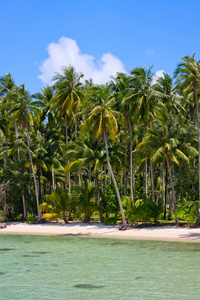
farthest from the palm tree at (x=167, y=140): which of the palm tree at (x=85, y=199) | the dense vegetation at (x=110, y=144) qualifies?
the palm tree at (x=85, y=199)

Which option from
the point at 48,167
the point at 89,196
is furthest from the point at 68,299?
the point at 48,167

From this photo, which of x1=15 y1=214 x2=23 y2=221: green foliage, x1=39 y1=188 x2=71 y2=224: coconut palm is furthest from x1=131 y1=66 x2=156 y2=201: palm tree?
x1=15 y1=214 x2=23 y2=221: green foliage

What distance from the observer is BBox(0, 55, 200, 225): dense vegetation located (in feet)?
86.5

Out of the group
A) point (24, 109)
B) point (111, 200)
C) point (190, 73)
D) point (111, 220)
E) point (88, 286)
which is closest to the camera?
point (88, 286)

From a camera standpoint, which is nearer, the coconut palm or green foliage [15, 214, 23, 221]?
the coconut palm

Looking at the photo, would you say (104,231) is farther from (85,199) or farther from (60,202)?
(60,202)

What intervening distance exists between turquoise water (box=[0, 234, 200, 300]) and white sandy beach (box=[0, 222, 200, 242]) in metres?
2.37

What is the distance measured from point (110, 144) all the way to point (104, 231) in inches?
298

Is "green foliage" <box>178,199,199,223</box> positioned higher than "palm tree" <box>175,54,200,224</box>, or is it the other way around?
"palm tree" <box>175,54,200,224</box>

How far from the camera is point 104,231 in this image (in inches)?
1045

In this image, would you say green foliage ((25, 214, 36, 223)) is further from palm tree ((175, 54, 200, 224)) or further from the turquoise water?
palm tree ((175, 54, 200, 224))

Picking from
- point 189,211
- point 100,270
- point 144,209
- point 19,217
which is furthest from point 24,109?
point 100,270

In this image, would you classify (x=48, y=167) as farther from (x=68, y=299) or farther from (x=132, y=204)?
(x=68, y=299)

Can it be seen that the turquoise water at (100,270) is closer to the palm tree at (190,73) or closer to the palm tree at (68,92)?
the palm tree at (190,73)
